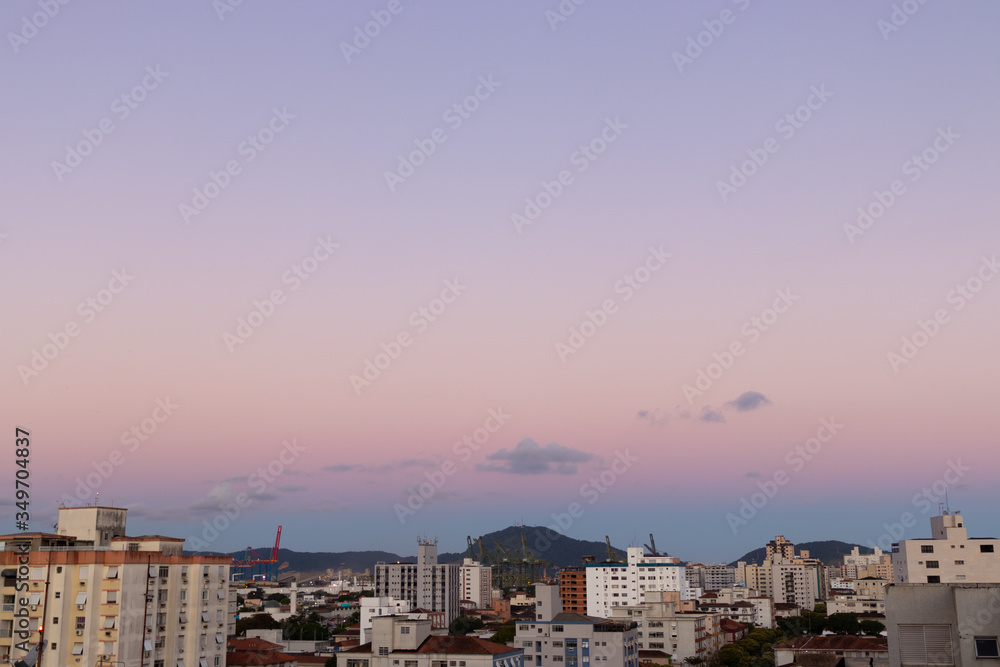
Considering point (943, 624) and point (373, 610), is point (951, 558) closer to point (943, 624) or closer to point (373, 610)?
point (943, 624)

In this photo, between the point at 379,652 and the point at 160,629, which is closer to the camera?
the point at 160,629

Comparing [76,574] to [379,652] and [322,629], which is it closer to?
[379,652]

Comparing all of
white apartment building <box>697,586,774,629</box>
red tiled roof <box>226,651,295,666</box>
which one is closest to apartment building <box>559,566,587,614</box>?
white apartment building <box>697,586,774,629</box>

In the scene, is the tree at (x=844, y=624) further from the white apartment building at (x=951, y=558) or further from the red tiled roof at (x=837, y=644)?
the white apartment building at (x=951, y=558)

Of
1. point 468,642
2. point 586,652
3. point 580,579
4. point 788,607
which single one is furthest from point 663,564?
point 468,642

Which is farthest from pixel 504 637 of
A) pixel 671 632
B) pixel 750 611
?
pixel 750 611

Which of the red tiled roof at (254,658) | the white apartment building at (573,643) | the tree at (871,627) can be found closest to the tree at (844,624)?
the tree at (871,627)

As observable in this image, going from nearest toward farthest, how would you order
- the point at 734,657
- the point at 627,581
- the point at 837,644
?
the point at 837,644 → the point at 734,657 → the point at 627,581
